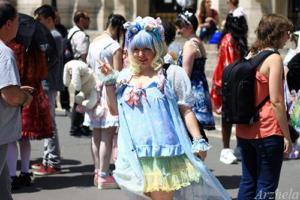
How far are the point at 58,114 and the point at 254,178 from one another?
8521 millimetres

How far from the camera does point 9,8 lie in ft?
17.1

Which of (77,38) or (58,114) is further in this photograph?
(58,114)

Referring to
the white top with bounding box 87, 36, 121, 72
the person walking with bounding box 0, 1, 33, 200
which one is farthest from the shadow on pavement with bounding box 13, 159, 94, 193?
the person walking with bounding box 0, 1, 33, 200

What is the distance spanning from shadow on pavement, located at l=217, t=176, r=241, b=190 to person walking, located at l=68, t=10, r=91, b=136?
139 inches

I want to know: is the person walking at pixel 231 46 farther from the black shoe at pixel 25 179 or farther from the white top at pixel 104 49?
the black shoe at pixel 25 179

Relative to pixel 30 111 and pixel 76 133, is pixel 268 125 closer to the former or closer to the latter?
pixel 30 111

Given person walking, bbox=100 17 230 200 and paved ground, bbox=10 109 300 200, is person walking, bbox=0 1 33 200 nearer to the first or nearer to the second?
person walking, bbox=100 17 230 200

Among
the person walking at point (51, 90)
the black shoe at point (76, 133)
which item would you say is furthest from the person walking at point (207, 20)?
the person walking at point (51, 90)

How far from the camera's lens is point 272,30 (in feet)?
17.4

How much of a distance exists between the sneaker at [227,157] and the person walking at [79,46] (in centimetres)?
283

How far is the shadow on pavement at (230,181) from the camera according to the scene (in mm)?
7566

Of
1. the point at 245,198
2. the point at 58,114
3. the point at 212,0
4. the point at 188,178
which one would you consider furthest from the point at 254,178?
the point at 212,0

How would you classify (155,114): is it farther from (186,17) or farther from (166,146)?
(186,17)

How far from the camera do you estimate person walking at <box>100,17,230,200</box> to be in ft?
15.8
